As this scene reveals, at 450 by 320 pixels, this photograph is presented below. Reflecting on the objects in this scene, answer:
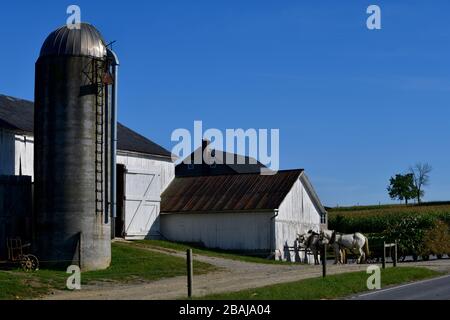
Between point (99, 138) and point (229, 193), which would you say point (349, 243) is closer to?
point (229, 193)

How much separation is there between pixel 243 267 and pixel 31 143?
11.7 m

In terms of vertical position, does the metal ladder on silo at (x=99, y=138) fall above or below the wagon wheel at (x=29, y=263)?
above

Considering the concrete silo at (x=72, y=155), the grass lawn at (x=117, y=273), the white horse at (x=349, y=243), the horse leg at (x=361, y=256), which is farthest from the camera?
the white horse at (x=349, y=243)

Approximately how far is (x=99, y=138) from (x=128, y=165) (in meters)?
10.6

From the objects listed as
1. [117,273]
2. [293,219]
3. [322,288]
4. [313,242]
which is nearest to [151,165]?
[293,219]

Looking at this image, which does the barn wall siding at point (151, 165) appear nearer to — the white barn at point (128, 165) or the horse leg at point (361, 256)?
the white barn at point (128, 165)

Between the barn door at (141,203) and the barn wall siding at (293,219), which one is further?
the barn wall siding at (293,219)

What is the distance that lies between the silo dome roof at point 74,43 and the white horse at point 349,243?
51.0 feet

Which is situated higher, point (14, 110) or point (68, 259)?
point (14, 110)

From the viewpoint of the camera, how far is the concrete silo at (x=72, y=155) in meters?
31.3

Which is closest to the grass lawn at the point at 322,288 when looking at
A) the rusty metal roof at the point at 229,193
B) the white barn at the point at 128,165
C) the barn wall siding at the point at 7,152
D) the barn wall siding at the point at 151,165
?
the rusty metal roof at the point at 229,193

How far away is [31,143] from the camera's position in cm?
3778
